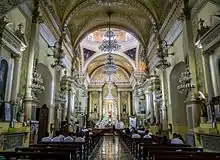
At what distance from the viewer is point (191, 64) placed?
723 centimetres

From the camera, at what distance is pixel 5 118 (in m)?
5.72

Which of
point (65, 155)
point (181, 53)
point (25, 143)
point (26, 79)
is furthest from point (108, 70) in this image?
point (65, 155)

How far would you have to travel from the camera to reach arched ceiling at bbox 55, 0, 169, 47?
11.7m

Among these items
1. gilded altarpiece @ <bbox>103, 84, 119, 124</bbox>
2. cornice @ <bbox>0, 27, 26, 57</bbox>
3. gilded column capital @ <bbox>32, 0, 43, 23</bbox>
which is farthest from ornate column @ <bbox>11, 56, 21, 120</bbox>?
gilded altarpiece @ <bbox>103, 84, 119, 124</bbox>

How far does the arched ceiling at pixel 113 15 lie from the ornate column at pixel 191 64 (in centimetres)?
353

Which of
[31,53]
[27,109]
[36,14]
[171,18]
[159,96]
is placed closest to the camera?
[27,109]

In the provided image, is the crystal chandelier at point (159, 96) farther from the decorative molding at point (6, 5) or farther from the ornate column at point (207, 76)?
the decorative molding at point (6, 5)

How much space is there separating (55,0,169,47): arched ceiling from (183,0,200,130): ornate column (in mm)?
3534

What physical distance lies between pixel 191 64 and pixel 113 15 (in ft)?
30.4

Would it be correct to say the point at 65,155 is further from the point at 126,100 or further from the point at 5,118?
the point at 126,100

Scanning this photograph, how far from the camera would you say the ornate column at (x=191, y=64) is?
22.5 feet

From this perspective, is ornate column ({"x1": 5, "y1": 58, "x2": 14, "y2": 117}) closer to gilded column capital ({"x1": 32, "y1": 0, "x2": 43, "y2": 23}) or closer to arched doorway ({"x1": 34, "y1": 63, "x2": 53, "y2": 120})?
gilded column capital ({"x1": 32, "y1": 0, "x2": 43, "y2": 23})

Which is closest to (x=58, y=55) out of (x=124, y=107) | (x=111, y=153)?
(x=111, y=153)

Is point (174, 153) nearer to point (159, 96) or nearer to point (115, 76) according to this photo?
point (159, 96)
